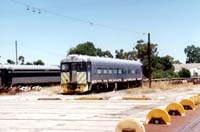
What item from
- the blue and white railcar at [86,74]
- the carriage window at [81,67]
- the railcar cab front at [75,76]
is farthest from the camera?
the carriage window at [81,67]

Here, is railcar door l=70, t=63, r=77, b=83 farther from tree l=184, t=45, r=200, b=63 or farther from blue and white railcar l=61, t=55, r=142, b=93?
tree l=184, t=45, r=200, b=63

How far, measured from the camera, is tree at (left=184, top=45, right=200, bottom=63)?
173625 millimetres

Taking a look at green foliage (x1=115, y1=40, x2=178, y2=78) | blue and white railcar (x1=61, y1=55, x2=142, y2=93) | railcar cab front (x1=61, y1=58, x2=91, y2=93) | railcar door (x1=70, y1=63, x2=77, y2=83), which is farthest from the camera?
green foliage (x1=115, y1=40, x2=178, y2=78)

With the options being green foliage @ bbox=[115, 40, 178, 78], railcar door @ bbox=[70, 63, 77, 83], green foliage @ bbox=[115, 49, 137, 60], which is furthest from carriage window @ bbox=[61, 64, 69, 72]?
green foliage @ bbox=[115, 49, 137, 60]

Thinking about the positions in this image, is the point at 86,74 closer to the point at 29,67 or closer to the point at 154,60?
the point at 29,67

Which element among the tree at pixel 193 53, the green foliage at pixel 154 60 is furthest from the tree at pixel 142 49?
the tree at pixel 193 53

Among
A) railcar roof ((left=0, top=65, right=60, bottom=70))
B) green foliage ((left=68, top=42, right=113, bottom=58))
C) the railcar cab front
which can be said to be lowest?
the railcar cab front

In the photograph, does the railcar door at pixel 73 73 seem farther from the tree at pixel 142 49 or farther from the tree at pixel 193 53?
the tree at pixel 193 53

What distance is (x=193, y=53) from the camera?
17700 centimetres

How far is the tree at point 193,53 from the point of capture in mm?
173625

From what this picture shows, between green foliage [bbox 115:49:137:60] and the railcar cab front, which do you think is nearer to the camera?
the railcar cab front

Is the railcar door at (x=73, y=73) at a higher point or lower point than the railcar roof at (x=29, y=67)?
lower

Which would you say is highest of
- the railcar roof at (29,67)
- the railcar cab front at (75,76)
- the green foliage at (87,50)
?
the green foliage at (87,50)

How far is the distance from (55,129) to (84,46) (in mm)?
95471
